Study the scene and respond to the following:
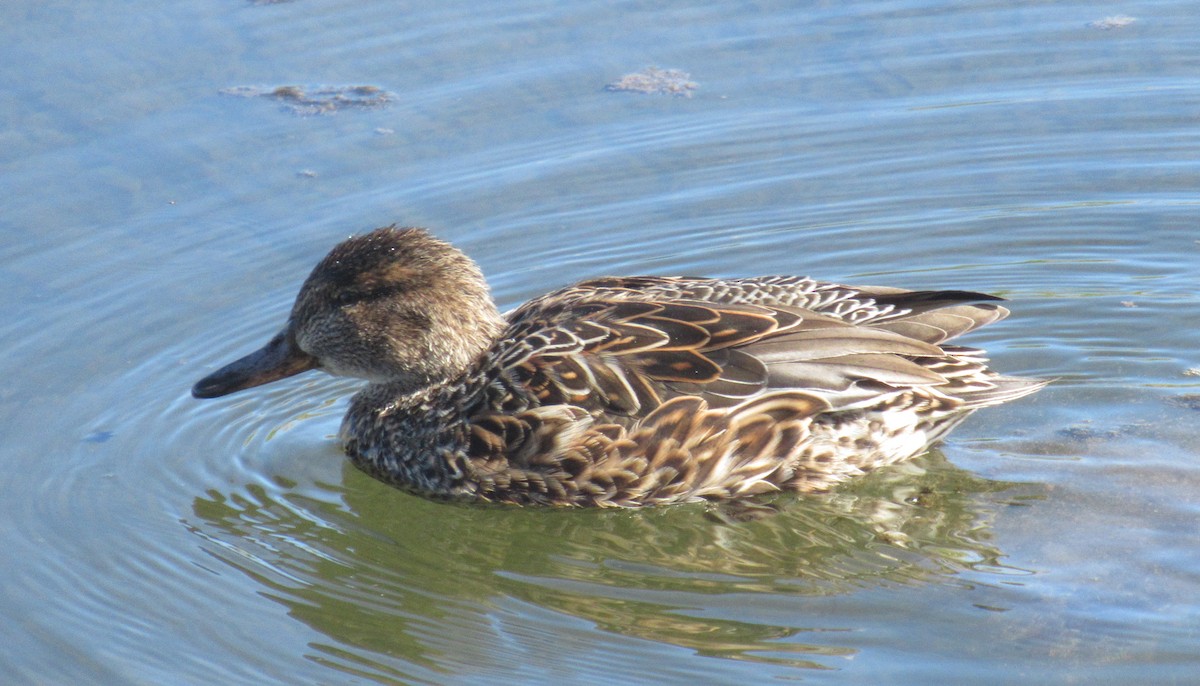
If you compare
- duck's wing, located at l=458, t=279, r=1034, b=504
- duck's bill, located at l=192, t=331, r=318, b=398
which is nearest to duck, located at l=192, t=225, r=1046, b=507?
duck's wing, located at l=458, t=279, r=1034, b=504

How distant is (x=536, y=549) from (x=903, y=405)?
6.47 ft

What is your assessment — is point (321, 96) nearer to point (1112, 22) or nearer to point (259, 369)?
point (259, 369)

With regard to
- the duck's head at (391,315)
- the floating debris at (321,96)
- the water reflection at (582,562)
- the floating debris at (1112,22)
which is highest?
the floating debris at (1112,22)

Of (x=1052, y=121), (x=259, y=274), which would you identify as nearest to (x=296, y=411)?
(x=259, y=274)

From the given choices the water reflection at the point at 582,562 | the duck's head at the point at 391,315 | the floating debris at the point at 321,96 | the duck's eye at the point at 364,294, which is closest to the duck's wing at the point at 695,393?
the water reflection at the point at 582,562

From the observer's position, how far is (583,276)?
10.5 meters

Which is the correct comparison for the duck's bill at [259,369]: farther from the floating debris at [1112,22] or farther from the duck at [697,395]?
the floating debris at [1112,22]

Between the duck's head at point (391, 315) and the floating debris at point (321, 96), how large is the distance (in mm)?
3525

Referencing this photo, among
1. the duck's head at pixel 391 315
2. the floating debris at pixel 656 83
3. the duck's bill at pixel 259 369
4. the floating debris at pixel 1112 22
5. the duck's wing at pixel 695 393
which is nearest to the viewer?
the duck's wing at pixel 695 393

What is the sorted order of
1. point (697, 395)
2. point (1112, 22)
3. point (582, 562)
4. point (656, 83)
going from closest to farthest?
point (582, 562), point (697, 395), point (656, 83), point (1112, 22)

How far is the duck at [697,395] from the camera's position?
795 centimetres

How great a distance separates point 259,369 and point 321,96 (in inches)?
149

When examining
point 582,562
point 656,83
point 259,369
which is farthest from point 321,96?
point 582,562

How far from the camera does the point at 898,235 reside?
35.1ft
